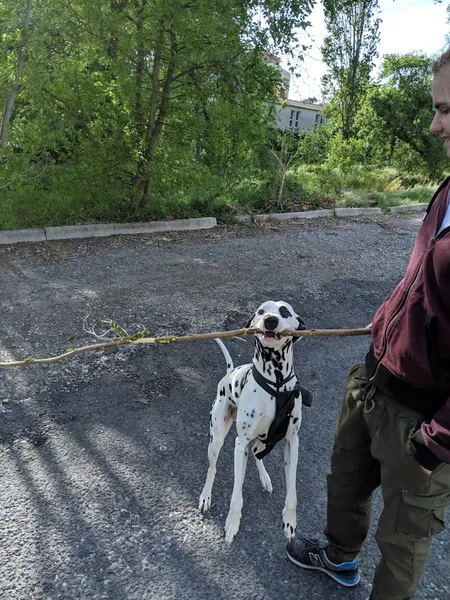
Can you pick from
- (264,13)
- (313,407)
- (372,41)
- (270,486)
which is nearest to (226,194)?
(264,13)

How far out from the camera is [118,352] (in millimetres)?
4871

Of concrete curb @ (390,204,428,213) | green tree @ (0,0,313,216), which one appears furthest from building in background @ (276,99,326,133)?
green tree @ (0,0,313,216)

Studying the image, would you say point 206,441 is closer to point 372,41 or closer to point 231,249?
point 231,249

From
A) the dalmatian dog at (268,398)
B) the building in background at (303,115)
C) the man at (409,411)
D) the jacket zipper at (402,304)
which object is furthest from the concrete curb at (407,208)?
the building in background at (303,115)

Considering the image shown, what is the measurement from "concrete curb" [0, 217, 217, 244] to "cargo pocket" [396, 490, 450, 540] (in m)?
7.41

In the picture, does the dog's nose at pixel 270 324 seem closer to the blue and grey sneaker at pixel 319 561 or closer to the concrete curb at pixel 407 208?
the blue and grey sneaker at pixel 319 561

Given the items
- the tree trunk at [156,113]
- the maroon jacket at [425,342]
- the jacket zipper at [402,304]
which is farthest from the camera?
the tree trunk at [156,113]

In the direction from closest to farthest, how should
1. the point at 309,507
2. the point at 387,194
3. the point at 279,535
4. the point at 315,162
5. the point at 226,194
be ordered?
the point at 279,535
the point at 309,507
the point at 226,194
the point at 387,194
the point at 315,162

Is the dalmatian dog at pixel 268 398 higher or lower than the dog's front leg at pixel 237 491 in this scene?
higher

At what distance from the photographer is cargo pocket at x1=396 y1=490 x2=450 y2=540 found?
191 cm

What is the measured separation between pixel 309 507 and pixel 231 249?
5877mm

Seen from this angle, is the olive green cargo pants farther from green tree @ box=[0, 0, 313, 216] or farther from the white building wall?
the white building wall

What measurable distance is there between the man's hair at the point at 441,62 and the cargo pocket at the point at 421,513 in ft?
5.14

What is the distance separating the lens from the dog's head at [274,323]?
8.11ft
